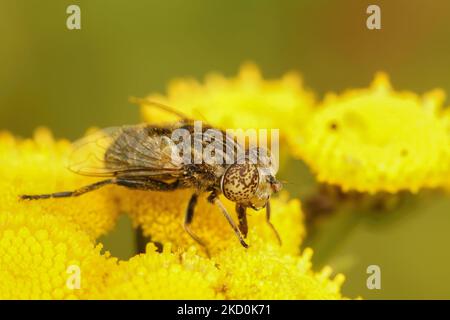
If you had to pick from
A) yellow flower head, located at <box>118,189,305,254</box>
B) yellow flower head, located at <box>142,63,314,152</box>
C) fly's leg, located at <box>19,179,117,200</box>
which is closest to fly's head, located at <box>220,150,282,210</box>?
yellow flower head, located at <box>118,189,305,254</box>

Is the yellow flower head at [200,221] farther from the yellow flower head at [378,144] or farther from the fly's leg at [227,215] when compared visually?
the yellow flower head at [378,144]

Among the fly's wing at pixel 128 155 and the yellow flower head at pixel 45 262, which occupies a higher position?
the fly's wing at pixel 128 155

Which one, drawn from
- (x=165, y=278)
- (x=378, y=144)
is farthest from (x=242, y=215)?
(x=378, y=144)

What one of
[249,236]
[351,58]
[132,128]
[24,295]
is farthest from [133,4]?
[24,295]

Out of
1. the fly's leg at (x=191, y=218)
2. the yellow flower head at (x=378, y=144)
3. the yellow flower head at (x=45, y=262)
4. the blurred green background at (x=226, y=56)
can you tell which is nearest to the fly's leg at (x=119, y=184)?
the fly's leg at (x=191, y=218)

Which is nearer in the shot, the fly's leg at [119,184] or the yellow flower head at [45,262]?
the yellow flower head at [45,262]

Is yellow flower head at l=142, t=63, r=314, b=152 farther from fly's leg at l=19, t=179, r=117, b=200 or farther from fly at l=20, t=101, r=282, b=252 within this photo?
fly's leg at l=19, t=179, r=117, b=200
